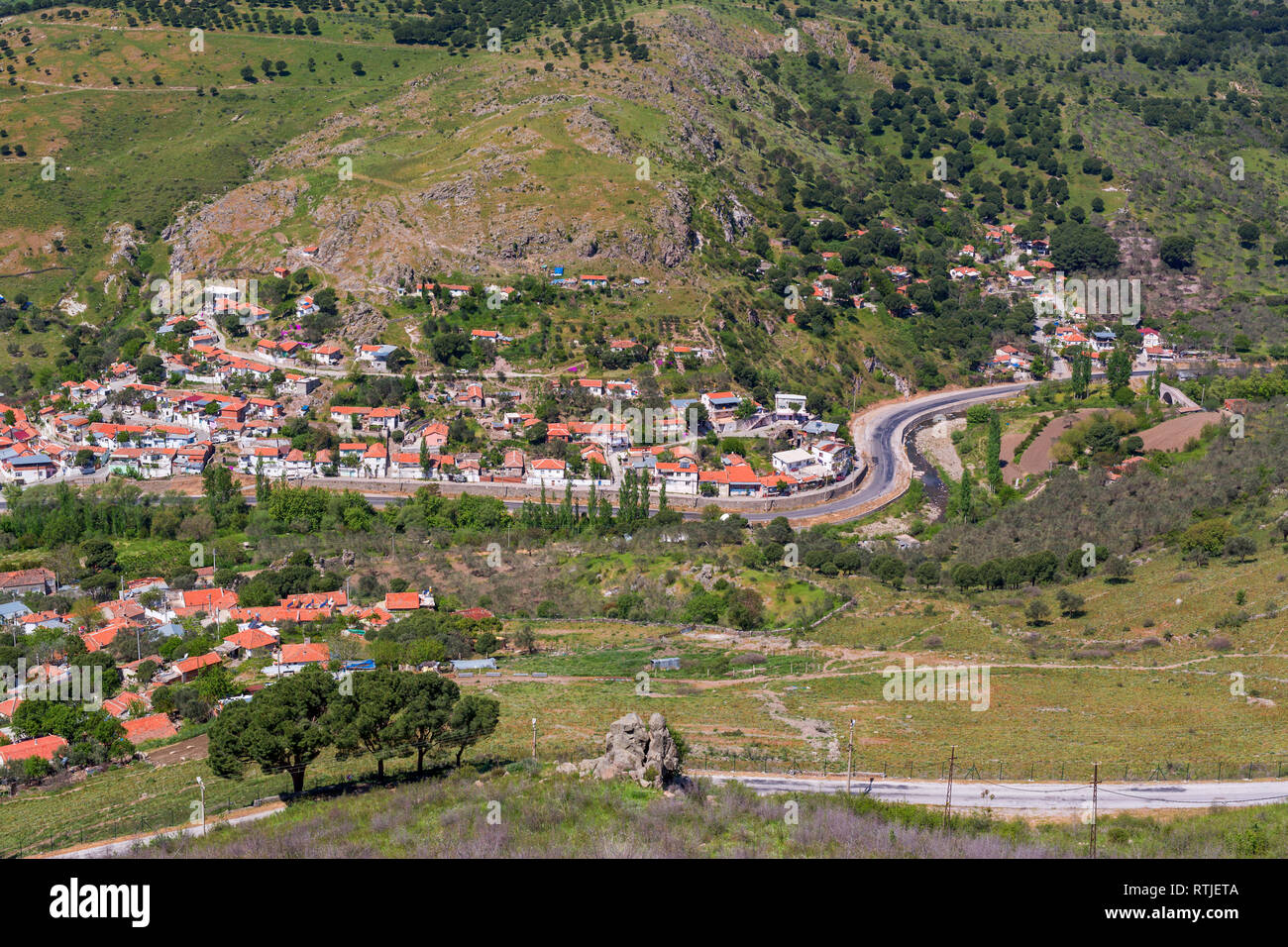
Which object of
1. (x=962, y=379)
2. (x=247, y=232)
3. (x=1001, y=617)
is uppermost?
(x=247, y=232)

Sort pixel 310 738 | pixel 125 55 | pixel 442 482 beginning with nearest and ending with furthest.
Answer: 1. pixel 310 738
2. pixel 442 482
3. pixel 125 55

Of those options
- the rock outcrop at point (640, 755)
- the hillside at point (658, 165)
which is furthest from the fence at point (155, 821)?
the hillside at point (658, 165)

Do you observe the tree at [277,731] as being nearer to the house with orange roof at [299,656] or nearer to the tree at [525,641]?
the house with orange roof at [299,656]

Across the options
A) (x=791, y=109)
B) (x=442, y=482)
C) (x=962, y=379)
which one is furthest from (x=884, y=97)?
(x=442, y=482)

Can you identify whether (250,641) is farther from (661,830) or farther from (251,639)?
(661,830)

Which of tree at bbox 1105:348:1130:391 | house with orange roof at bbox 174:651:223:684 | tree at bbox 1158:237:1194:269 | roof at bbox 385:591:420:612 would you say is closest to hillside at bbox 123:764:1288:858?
house with orange roof at bbox 174:651:223:684

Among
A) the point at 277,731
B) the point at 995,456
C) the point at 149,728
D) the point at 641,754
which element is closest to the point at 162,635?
the point at 149,728

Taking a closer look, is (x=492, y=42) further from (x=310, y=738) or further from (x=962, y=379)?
(x=310, y=738)

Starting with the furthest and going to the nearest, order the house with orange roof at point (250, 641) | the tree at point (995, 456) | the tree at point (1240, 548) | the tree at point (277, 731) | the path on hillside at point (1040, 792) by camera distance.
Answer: the tree at point (995, 456), the house with orange roof at point (250, 641), the tree at point (1240, 548), the tree at point (277, 731), the path on hillside at point (1040, 792)
